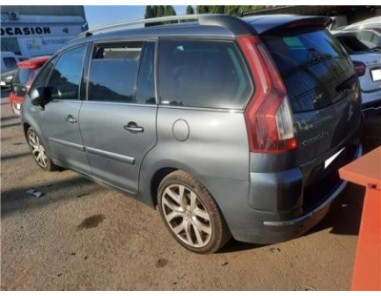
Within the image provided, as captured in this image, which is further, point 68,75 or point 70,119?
point 68,75

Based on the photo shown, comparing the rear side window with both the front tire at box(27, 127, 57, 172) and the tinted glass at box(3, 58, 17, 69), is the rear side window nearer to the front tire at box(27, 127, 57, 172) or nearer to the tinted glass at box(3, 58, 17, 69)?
the front tire at box(27, 127, 57, 172)

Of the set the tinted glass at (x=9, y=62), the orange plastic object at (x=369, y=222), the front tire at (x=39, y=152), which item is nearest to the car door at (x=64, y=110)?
the front tire at (x=39, y=152)

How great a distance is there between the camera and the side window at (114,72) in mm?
3002

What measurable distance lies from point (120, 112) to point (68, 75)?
1.27 metres

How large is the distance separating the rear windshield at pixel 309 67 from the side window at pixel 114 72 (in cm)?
121

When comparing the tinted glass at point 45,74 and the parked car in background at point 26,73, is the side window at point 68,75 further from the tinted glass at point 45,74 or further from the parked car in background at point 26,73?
the parked car in background at point 26,73

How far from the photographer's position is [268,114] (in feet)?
→ 7.10

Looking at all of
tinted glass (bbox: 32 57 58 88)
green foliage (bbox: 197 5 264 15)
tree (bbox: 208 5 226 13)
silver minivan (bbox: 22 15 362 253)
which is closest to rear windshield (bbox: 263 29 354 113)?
silver minivan (bbox: 22 15 362 253)

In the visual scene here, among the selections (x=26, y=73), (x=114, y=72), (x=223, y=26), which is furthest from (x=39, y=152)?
(x=223, y=26)

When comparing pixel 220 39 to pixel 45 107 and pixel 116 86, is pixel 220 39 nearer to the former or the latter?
pixel 116 86

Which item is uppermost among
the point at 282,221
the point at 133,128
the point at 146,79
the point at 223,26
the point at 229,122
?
the point at 223,26

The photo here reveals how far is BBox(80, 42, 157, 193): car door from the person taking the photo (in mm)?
2855

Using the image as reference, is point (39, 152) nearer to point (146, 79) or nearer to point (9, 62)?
point (146, 79)

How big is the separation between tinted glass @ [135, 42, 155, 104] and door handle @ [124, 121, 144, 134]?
192 millimetres
